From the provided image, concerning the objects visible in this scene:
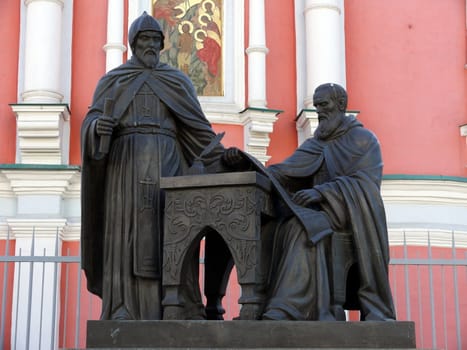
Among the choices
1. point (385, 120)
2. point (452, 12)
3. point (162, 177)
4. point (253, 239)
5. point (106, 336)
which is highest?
point (452, 12)

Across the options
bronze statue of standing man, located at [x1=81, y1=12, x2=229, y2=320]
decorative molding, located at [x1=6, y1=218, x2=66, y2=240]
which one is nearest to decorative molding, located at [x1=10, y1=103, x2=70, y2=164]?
decorative molding, located at [x1=6, y1=218, x2=66, y2=240]

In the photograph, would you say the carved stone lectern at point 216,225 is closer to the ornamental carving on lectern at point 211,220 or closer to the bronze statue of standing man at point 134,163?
the ornamental carving on lectern at point 211,220

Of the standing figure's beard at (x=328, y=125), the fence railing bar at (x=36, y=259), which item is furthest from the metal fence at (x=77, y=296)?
the standing figure's beard at (x=328, y=125)

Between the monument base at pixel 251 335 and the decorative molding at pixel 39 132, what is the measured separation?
6827 mm

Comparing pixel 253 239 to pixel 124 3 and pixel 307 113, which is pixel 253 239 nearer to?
pixel 307 113

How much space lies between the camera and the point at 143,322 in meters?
5.03

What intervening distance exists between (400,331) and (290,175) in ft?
3.81

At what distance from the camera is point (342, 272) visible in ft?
17.5

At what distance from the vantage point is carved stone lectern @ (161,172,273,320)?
5113mm

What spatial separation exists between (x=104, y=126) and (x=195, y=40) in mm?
7207

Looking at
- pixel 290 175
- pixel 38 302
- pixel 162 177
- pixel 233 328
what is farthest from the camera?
pixel 38 302

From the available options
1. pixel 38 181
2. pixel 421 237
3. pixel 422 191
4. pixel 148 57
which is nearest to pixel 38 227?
pixel 38 181

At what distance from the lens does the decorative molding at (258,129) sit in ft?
39.2

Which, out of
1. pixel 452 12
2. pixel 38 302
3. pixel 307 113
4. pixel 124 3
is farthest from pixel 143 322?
pixel 452 12
